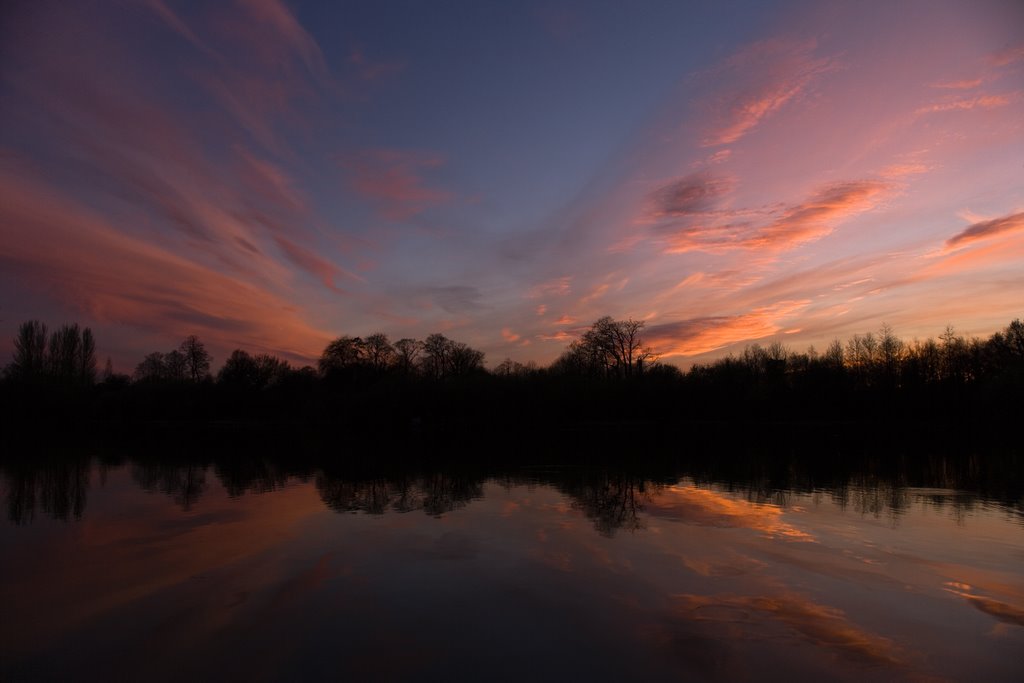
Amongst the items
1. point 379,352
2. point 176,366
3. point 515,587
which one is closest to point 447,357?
point 379,352

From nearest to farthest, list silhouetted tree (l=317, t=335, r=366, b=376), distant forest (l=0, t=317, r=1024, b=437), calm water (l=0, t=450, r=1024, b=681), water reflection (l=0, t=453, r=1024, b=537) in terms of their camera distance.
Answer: calm water (l=0, t=450, r=1024, b=681)
water reflection (l=0, t=453, r=1024, b=537)
distant forest (l=0, t=317, r=1024, b=437)
silhouetted tree (l=317, t=335, r=366, b=376)

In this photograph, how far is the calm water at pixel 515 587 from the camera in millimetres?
6402

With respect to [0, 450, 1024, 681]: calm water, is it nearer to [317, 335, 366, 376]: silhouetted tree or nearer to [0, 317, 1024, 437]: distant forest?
[0, 317, 1024, 437]: distant forest

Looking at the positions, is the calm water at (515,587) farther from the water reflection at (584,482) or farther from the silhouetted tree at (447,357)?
the silhouetted tree at (447,357)

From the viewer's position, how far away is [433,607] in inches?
318

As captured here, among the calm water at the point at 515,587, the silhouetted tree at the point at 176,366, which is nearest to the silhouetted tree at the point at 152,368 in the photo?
the silhouetted tree at the point at 176,366

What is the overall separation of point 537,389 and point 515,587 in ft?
190

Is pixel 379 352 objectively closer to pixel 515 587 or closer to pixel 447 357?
pixel 447 357

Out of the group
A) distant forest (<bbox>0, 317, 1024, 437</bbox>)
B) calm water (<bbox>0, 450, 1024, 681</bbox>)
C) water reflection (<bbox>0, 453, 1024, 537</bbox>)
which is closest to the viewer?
calm water (<bbox>0, 450, 1024, 681</bbox>)

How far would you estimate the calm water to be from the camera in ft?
21.0

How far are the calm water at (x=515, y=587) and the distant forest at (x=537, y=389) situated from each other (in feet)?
132

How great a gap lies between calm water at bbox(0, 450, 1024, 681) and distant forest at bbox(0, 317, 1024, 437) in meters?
40.3

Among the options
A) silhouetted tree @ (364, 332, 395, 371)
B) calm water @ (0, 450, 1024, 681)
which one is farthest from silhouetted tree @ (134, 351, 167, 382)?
calm water @ (0, 450, 1024, 681)

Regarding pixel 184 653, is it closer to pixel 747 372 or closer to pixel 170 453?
pixel 170 453
